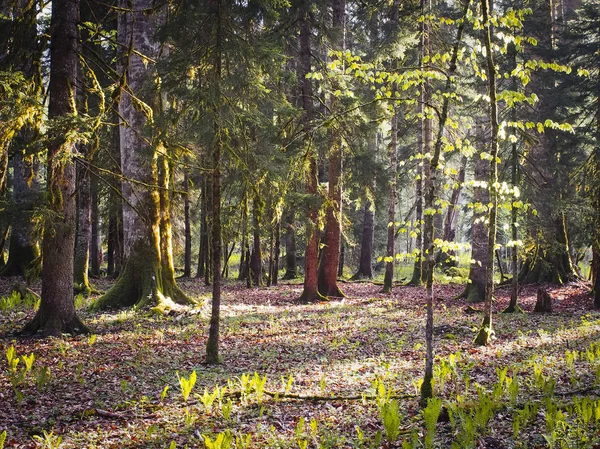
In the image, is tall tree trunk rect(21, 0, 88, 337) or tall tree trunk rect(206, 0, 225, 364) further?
tall tree trunk rect(21, 0, 88, 337)

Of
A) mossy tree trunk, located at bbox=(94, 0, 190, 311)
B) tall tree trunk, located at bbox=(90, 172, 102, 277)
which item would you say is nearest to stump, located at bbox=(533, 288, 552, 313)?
mossy tree trunk, located at bbox=(94, 0, 190, 311)

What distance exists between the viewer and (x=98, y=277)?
20.3 metres

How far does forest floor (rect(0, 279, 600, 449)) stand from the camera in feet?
15.6

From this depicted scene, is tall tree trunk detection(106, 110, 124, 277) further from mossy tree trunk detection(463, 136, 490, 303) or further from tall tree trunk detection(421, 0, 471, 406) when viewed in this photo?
mossy tree trunk detection(463, 136, 490, 303)

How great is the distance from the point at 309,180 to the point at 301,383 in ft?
29.5

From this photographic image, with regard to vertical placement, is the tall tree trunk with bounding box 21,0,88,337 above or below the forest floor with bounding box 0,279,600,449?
above

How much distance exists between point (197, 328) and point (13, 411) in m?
5.08

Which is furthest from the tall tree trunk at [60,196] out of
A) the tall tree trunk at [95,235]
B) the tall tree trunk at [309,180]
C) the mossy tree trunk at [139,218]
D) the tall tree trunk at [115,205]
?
the tall tree trunk at [95,235]

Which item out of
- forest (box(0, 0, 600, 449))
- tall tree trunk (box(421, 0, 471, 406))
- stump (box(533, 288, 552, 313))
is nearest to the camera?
forest (box(0, 0, 600, 449))

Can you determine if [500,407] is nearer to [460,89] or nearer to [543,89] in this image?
[543,89]

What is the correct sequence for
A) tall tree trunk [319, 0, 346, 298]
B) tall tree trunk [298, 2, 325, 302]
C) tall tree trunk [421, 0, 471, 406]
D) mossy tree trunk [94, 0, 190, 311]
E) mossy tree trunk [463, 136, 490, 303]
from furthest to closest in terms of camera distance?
mossy tree trunk [463, 136, 490, 303] < tall tree trunk [319, 0, 346, 298] < tall tree trunk [298, 2, 325, 302] < mossy tree trunk [94, 0, 190, 311] < tall tree trunk [421, 0, 471, 406]

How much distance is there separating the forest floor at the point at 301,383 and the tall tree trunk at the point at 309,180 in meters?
2.94

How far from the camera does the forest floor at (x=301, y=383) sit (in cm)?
477

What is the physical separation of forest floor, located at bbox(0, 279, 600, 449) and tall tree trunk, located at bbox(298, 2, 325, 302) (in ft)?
9.66
